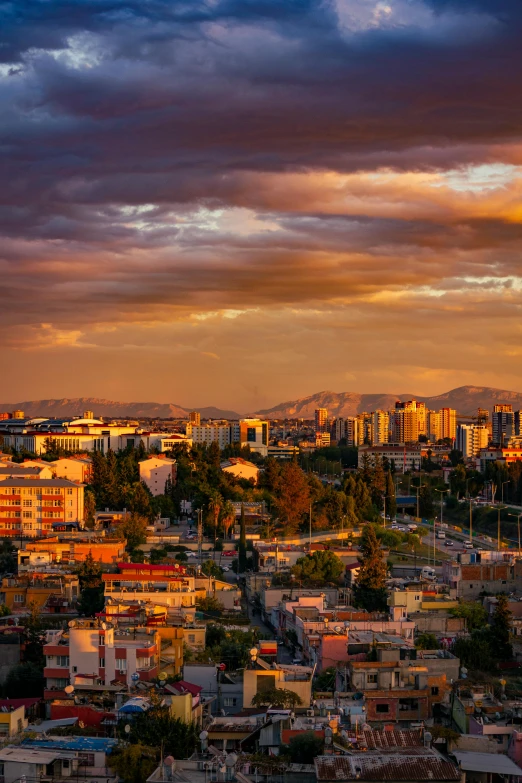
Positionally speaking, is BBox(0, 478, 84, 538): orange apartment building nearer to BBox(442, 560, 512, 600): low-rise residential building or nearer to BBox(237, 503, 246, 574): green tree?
BBox(237, 503, 246, 574): green tree

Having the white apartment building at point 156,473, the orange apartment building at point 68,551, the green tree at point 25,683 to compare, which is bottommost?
the green tree at point 25,683

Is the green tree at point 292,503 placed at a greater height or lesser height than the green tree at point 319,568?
greater

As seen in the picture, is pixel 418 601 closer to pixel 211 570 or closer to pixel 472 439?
pixel 211 570

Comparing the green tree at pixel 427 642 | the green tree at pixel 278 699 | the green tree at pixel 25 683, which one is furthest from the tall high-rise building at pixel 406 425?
the green tree at pixel 278 699

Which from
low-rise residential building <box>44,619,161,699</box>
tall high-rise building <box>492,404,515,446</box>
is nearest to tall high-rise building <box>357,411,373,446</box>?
tall high-rise building <box>492,404,515,446</box>

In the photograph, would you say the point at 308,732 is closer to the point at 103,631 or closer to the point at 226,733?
the point at 226,733

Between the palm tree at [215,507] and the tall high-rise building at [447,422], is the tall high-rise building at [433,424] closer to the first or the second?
the tall high-rise building at [447,422]

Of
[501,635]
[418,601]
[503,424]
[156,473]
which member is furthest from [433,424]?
[501,635]
